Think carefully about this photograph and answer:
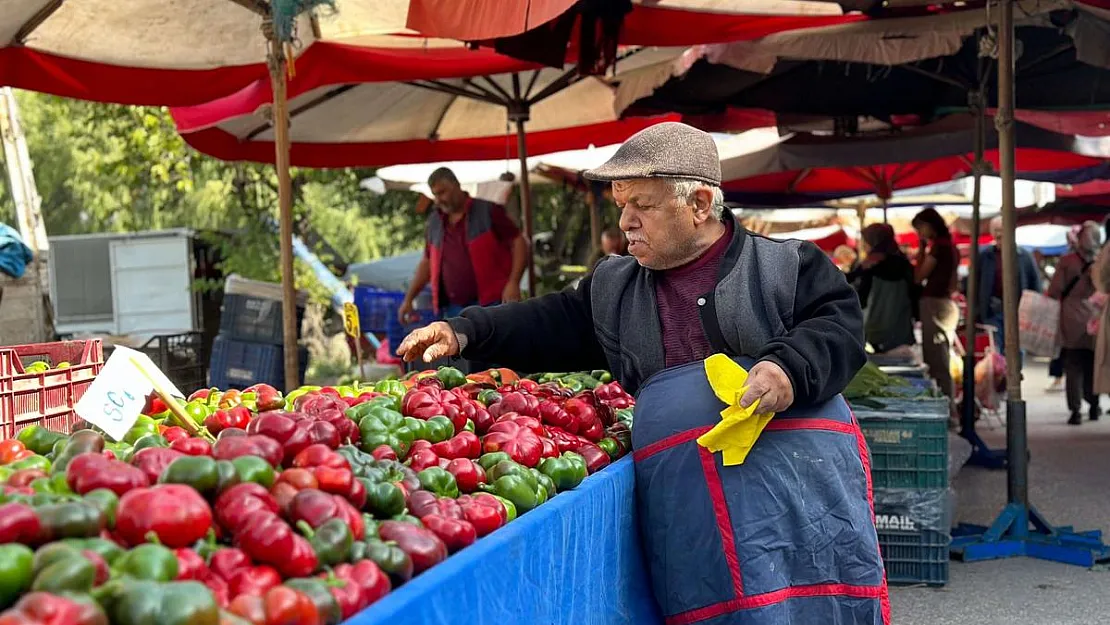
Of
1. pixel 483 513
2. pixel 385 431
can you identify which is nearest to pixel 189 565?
pixel 483 513

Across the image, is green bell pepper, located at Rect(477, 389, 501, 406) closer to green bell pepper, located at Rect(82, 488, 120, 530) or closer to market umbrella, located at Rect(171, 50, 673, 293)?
green bell pepper, located at Rect(82, 488, 120, 530)

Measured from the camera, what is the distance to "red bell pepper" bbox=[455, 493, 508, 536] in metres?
2.48

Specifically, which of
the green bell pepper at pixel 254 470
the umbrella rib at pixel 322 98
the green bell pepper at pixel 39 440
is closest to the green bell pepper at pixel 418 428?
the green bell pepper at pixel 254 470

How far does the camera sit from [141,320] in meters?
17.5

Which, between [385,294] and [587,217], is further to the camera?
[587,217]

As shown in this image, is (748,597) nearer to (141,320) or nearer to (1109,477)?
(1109,477)

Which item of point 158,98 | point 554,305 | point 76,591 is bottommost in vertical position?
point 76,591

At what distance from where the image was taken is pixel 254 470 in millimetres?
2180

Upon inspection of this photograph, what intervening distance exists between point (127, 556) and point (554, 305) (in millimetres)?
2257

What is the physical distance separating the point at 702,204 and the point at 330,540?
1.81 m

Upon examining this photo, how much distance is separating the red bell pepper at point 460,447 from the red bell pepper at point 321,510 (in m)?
0.78

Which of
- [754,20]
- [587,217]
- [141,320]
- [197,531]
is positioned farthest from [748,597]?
[587,217]

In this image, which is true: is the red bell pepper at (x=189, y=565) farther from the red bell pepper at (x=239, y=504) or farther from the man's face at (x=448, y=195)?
the man's face at (x=448, y=195)

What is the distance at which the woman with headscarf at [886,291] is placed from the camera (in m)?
10.1
